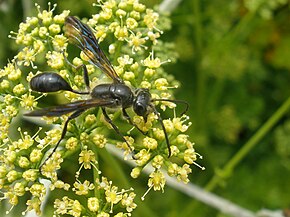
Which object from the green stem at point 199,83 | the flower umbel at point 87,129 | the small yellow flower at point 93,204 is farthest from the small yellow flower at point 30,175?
the green stem at point 199,83

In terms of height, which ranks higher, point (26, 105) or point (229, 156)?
point (229, 156)

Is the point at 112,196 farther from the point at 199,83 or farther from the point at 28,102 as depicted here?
the point at 199,83

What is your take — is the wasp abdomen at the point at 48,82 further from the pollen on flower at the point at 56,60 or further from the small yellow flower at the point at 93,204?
the small yellow flower at the point at 93,204

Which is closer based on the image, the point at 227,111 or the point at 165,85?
the point at 165,85

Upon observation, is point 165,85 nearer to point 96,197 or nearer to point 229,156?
point 96,197

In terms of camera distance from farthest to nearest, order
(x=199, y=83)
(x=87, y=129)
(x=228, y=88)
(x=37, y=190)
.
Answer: (x=228, y=88) < (x=199, y=83) < (x=87, y=129) < (x=37, y=190)

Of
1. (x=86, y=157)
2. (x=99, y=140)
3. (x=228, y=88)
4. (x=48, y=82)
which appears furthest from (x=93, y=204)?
(x=228, y=88)

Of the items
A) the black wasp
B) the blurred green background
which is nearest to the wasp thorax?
the black wasp

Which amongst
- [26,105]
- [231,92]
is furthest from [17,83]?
[231,92]
